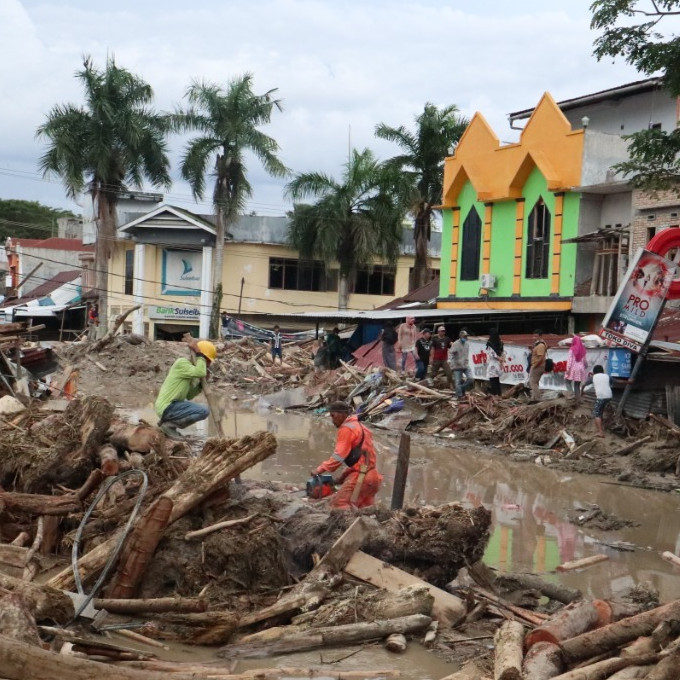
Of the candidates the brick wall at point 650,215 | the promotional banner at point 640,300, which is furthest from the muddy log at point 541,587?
the brick wall at point 650,215

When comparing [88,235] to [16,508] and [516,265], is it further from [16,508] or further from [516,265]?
[16,508]

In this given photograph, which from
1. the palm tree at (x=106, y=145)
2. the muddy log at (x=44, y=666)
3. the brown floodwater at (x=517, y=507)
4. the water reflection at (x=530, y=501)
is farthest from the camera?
the palm tree at (x=106, y=145)

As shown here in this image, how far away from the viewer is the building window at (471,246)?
33781 mm

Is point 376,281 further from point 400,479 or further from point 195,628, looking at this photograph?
point 195,628

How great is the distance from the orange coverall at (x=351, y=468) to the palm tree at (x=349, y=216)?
36.1m

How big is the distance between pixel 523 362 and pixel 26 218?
7652 centimetres

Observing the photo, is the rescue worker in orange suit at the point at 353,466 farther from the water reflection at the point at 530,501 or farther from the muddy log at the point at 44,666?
the muddy log at the point at 44,666

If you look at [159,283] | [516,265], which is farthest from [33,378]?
[159,283]

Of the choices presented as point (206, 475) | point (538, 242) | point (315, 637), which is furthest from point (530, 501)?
point (538, 242)

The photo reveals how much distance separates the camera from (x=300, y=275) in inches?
1992

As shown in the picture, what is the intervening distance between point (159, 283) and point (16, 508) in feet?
138

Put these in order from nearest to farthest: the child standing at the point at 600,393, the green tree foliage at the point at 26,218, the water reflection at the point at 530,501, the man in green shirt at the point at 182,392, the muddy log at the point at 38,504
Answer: the muddy log at the point at 38,504 < the water reflection at the point at 530,501 < the man in green shirt at the point at 182,392 < the child standing at the point at 600,393 < the green tree foliage at the point at 26,218

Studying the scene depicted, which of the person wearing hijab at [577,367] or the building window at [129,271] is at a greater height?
the building window at [129,271]

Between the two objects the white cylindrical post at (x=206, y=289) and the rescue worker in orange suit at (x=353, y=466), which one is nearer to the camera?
the rescue worker in orange suit at (x=353, y=466)
